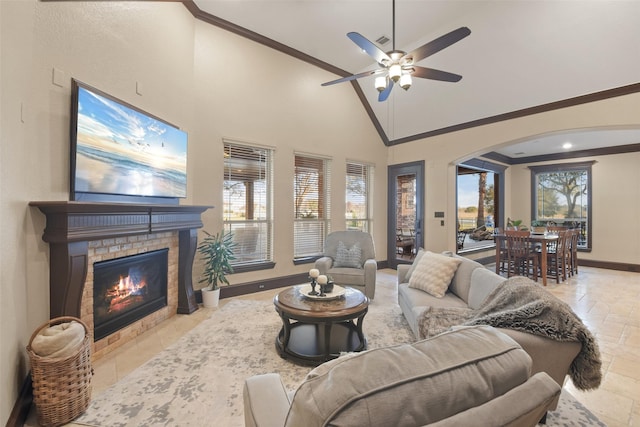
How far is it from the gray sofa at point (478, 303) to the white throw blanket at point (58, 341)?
246 cm

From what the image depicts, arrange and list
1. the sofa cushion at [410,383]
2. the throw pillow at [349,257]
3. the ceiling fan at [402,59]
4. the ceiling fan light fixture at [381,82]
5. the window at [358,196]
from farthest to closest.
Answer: the window at [358,196], the throw pillow at [349,257], the ceiling fan light fixture at [381,82], the ceiling fan at [402,59], the sofa cushion at [410,383]

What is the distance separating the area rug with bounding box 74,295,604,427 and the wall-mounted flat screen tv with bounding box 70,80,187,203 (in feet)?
5.26

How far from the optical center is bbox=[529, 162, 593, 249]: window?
7.52 metres

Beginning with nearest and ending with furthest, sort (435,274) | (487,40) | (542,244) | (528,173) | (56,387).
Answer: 1. (56,387)
2. (435,274)
3. (487,40)
4. (542,244)
5. (528,173)

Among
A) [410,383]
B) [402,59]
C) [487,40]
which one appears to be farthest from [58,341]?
[487,40]

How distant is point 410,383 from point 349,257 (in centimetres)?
376

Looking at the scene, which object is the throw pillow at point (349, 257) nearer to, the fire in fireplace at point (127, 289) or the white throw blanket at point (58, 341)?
the fire in fireplace at point (127, 289)

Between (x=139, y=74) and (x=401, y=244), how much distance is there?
5.66 m

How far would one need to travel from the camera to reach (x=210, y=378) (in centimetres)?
241

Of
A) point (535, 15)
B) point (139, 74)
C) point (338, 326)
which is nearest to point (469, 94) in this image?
point (535, 15)

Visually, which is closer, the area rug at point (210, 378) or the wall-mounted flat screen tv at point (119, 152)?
the area rug at point (210, 378)

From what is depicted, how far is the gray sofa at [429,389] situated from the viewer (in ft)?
2.31

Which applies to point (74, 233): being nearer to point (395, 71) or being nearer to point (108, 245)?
point (108, 245)

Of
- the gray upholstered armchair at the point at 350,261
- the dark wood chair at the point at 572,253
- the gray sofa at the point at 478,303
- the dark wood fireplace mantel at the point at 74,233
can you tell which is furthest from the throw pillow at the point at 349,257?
the dark wood chair at the point at 572,253
